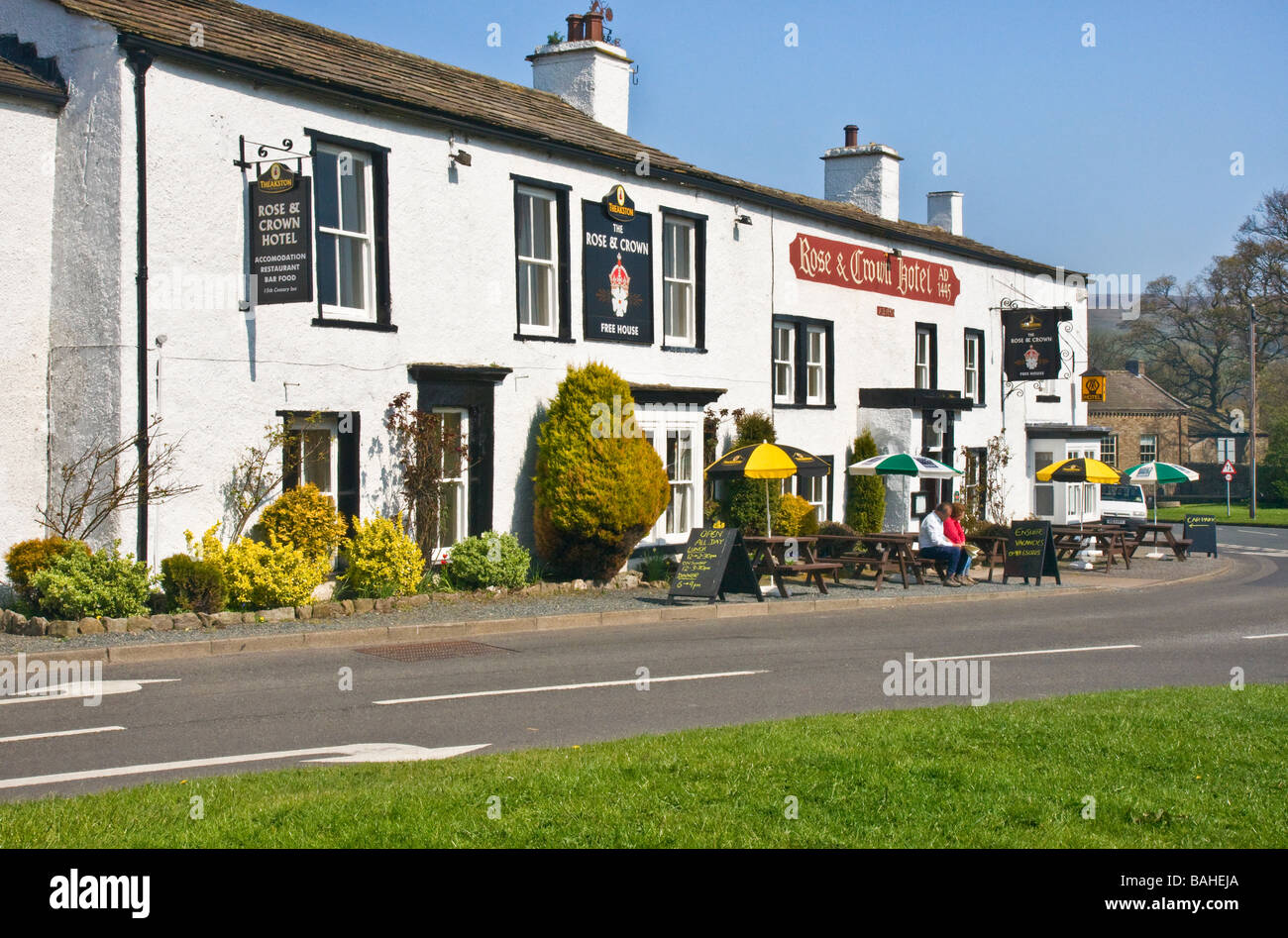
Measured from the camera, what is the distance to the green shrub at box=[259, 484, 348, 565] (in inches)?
606

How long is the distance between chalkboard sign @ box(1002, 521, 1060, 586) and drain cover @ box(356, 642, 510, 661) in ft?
41.3

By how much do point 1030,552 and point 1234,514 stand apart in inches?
1494

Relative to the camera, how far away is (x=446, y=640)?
14.1m

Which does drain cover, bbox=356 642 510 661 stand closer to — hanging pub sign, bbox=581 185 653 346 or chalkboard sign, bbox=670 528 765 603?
chalkboard sign, bbox=670 528 765 603

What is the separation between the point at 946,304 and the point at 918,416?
4.24 meters

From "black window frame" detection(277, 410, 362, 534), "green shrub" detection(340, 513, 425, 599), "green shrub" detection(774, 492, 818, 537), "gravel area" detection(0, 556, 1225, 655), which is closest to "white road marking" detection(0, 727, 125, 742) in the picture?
"gravel area" detection(0, 556, 1225, 655)

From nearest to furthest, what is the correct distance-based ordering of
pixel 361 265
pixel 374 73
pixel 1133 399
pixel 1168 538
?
pixel 361 265, pixel 374 73, pixel 1168 538, pixel 1133 399

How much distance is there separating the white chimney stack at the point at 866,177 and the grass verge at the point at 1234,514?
19344 millimetres

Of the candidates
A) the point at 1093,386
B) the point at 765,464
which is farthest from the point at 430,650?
the point at 1093,386

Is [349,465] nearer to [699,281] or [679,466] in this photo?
[679,466]

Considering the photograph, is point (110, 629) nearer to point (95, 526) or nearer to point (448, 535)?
point (95, 526)

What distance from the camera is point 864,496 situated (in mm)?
27188
